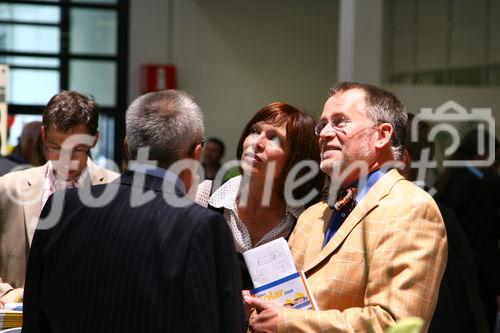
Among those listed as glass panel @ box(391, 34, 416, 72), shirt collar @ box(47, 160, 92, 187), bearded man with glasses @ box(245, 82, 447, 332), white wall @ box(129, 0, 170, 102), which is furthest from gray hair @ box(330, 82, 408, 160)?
white wall @ box(129, 0, 170, 102)

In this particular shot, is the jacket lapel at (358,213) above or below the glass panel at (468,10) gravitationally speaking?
below

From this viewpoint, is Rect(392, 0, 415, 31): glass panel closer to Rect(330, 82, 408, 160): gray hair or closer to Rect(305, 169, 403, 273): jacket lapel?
Rect(330, 82, 408, 160): gray hair

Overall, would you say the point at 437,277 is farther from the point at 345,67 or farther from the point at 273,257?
the point at 345,67

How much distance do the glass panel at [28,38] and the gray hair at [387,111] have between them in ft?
28.1

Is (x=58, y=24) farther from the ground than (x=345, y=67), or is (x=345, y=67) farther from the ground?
(x=58, y=24)

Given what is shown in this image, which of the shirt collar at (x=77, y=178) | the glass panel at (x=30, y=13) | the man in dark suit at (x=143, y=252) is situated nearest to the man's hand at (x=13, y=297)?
the shirt collar at (x=77, y=178)

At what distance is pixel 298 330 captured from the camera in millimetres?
2229

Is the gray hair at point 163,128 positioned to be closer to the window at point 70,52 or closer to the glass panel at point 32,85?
the window at point 70,52

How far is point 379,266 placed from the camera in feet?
7.18

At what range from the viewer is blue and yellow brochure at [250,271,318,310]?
2287 millimetres

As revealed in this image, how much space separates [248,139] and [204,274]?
1153 mm

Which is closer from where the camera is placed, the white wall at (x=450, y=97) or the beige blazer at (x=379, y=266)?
the beige blazer at (x=379, y=266)

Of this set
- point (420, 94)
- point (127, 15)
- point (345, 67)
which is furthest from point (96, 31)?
point (420, 94)

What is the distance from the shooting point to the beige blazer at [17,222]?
3203mm
